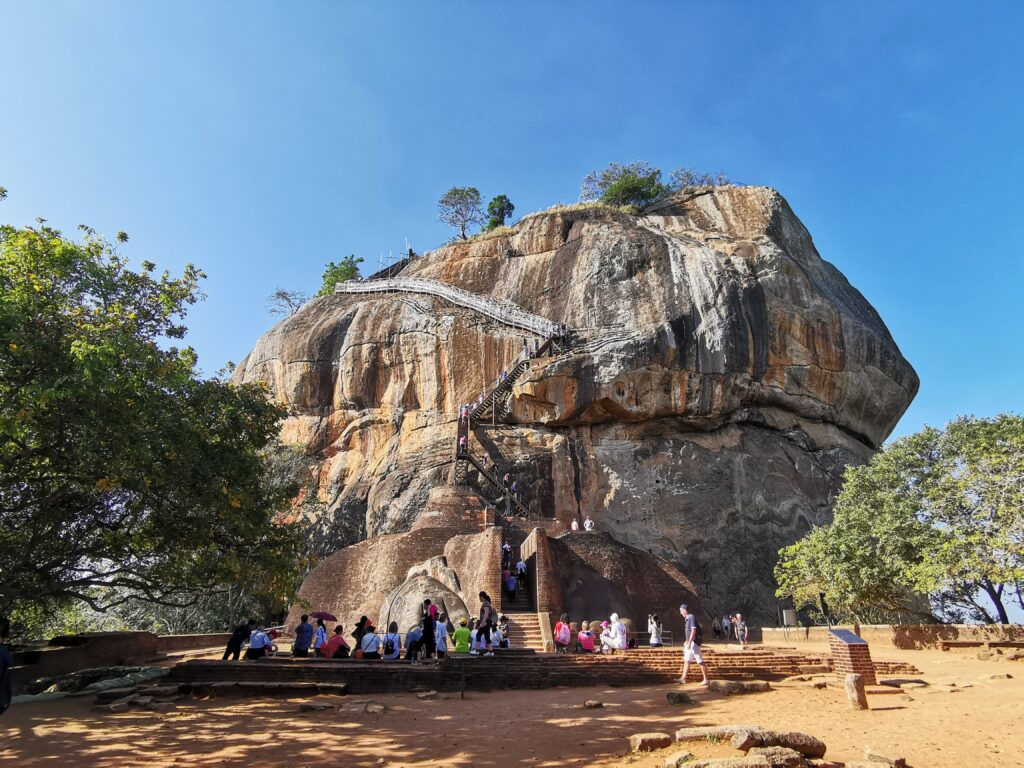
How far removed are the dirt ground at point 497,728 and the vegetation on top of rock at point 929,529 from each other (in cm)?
634

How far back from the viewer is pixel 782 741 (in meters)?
6.49

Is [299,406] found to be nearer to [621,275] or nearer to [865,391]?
[621,275]

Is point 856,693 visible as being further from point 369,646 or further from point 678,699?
point 369,646

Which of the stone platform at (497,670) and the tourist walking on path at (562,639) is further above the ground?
the tourist walking on path at (562,639)

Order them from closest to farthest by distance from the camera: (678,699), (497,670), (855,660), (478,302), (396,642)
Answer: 1. (678,699)
2. (855,660)
3. (497,670)
4. (396,642)
5. (478,302)

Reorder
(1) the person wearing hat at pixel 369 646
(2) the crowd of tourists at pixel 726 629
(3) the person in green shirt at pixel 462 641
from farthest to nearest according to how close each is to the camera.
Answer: (2) the crowd of tourists at pixel 726 629 < (1) the person wearing hat at pixel 369 646 < (3) the person in green shirt at pixel 462 641

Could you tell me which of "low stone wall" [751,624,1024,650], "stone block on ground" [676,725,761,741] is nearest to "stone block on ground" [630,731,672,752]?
"stone block on ground" [676,725,761,741]

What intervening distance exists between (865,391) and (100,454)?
3231cm

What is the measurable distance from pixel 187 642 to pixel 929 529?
2085cm

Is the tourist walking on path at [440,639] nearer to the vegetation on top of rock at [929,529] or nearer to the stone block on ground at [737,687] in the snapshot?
the stone block on ground at [737,687]

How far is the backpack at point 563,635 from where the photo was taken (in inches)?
566

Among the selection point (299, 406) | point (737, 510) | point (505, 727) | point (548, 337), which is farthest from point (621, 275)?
point (505, 727)

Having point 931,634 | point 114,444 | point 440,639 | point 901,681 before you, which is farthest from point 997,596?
point 114,444

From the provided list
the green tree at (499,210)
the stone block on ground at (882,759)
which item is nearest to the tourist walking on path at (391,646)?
the stone block on ground at (882,759)
